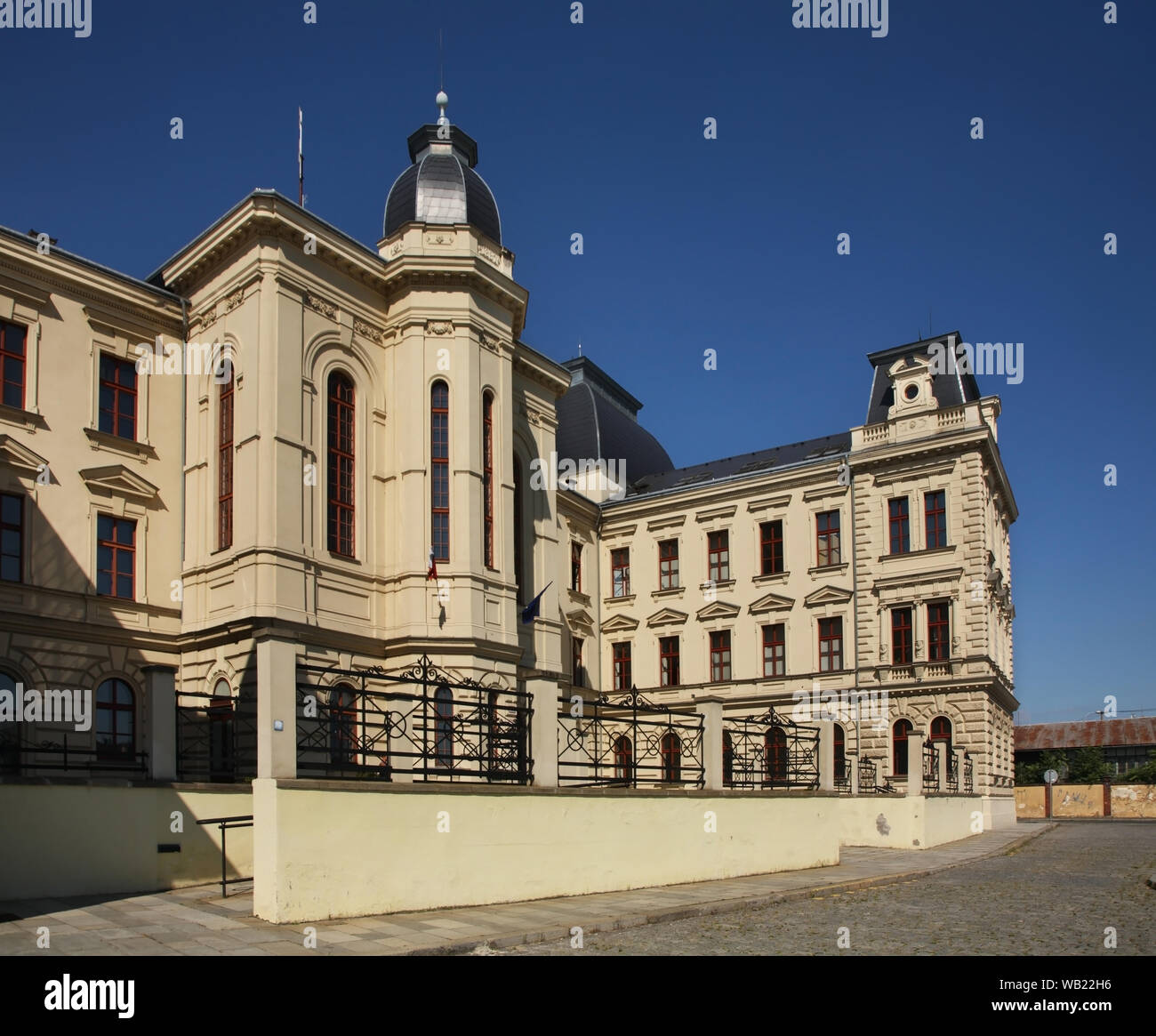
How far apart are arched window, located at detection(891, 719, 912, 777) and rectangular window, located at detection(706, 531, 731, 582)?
8.04 m

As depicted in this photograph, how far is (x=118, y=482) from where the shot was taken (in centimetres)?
2414

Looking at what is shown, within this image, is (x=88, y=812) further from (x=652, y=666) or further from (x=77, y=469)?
(x=652, y=666)

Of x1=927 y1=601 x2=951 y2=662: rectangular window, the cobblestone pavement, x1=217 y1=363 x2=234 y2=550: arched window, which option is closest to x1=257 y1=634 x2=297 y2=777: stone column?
the cobblestone pavement

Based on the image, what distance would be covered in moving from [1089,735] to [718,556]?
39794 millimetres

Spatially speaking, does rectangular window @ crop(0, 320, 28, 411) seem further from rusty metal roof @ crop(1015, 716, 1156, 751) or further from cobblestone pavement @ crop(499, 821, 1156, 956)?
rusty metal roof @ crop(1015, 716, 1156, 751)

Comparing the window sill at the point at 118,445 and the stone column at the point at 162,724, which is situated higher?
the window sill at the point at 118,445

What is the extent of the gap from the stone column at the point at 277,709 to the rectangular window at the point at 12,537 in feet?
40.3

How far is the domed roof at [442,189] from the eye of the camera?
96.7 feet

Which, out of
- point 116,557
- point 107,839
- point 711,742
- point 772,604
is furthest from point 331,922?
point 772,604

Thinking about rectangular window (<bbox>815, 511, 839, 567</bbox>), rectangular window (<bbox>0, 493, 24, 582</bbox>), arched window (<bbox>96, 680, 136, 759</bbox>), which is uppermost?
rectangular window (<bbox>815, 511, 839, 567</bbox>)

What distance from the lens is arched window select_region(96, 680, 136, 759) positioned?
894 inches

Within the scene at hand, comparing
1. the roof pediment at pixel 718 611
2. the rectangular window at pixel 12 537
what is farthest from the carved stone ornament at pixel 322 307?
the roof pediment at pixel 718 611

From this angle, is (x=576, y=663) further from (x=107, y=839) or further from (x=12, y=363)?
(x=107, y=839)

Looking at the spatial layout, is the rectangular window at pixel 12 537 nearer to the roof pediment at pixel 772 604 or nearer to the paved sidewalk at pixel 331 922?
the paved sidewalk at pixel 331 922
